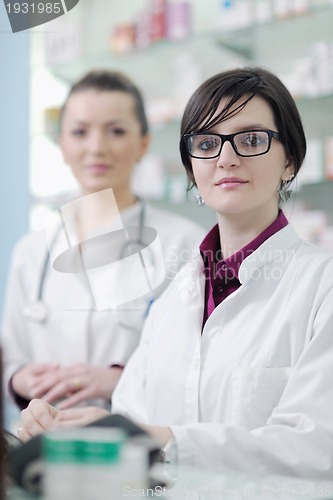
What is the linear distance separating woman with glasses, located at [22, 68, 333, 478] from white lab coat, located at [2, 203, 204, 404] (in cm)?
32

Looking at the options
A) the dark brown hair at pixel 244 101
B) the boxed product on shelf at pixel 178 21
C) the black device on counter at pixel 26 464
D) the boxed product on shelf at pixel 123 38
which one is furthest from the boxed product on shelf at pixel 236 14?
the black device on counter at pixel 26 464

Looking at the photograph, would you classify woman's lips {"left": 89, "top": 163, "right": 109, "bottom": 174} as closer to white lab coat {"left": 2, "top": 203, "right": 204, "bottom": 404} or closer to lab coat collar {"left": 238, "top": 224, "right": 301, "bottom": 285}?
white lab coat {"left": 2, "top": 203, "right": 204, "bottom": 404}

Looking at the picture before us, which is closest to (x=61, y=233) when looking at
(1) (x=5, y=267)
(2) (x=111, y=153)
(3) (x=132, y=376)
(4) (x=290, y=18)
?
(2) (x=111, y=153)

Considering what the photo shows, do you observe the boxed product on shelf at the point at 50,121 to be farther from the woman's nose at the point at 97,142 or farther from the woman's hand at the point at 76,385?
the woman's hand at the point at 76,385

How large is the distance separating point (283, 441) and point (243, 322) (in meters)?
0.28

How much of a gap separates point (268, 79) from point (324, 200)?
173 cm

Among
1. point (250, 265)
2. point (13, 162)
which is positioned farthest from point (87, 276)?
point (13, 162)

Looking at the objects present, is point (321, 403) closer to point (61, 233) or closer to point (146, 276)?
point (146, 276)

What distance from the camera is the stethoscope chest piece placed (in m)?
2.05

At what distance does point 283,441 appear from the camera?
119 cm

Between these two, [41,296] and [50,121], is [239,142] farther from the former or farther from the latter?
[50,121]

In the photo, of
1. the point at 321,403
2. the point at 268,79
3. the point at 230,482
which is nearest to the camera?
the point at 230,482

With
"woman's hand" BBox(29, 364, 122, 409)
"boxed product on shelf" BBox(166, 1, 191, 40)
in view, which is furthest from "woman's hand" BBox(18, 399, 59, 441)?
"boxed product on shelf" BBox(166, 1, 191, 40)

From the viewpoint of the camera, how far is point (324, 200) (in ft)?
10.1
